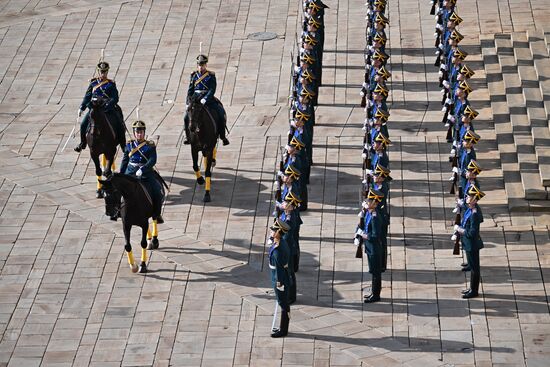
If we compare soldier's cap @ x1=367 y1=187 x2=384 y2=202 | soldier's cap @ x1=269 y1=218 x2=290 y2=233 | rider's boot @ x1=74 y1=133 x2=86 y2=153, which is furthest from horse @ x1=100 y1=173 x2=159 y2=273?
soldier's cap @ x1=367 y1=187 x2=384 y2=202

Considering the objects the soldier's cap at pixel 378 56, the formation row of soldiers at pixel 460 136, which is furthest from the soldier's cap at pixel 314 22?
the formation row of soldiers at pixel 460 136

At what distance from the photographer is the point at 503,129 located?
38.5 m

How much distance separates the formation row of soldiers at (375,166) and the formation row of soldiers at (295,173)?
138cm

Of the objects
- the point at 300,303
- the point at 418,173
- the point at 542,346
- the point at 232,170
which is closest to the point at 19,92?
the point at 232,170

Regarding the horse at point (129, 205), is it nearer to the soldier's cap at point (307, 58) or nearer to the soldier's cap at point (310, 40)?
the soldier's cap at point (307, 58)

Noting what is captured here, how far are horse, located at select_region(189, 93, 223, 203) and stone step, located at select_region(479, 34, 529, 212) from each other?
23.2 feet

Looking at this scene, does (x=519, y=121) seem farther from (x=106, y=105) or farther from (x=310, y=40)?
(x=106, y=105)

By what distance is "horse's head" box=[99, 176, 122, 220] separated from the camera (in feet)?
102

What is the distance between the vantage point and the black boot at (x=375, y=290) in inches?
1200

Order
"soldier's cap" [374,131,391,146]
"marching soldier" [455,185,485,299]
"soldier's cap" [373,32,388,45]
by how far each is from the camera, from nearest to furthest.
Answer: "marching soldier" [455,185,485,299], "soldier's cap" [374,131,391,146], "soldier's cap" [373,32,388,45]

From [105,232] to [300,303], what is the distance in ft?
18.9

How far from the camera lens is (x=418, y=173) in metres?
36.8

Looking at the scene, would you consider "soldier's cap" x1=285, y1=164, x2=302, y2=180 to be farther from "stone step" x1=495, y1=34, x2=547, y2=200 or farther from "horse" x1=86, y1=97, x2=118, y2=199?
"stone step" x1=495, y1=34, x2=547, y2=200

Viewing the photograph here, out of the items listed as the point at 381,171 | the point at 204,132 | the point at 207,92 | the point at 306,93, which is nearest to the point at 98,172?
the point at 204,132
